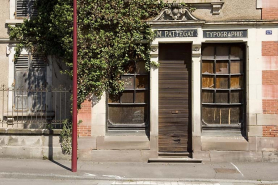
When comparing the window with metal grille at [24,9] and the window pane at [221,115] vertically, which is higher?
the window with metal grille at [24,9]

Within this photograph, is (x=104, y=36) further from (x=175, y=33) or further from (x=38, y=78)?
(x=38, y=78)

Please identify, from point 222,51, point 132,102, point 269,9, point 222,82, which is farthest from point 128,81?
point 269,9

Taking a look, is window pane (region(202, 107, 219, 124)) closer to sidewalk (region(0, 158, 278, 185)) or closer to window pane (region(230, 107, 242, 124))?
window pane (region(230, 107, 242, 124))

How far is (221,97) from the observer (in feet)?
33.2

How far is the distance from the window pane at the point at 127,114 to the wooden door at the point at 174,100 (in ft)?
2.09

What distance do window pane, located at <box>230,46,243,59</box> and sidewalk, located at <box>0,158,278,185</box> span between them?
3366mm

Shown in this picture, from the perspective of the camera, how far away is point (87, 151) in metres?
9.84

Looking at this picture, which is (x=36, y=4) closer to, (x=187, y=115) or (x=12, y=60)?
(x=12, y=60)

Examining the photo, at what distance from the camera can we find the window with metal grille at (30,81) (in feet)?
35.6

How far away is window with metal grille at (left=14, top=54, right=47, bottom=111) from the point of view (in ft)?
35.6

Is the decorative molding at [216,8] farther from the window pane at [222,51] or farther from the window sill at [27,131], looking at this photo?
the window sill at [27,131]

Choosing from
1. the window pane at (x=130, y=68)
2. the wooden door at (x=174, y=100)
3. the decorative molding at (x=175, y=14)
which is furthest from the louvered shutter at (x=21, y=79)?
the decorative molding at (x=175, y=14)

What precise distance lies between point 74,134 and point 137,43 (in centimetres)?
351

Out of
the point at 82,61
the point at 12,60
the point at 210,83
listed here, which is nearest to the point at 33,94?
the point at 12,60
